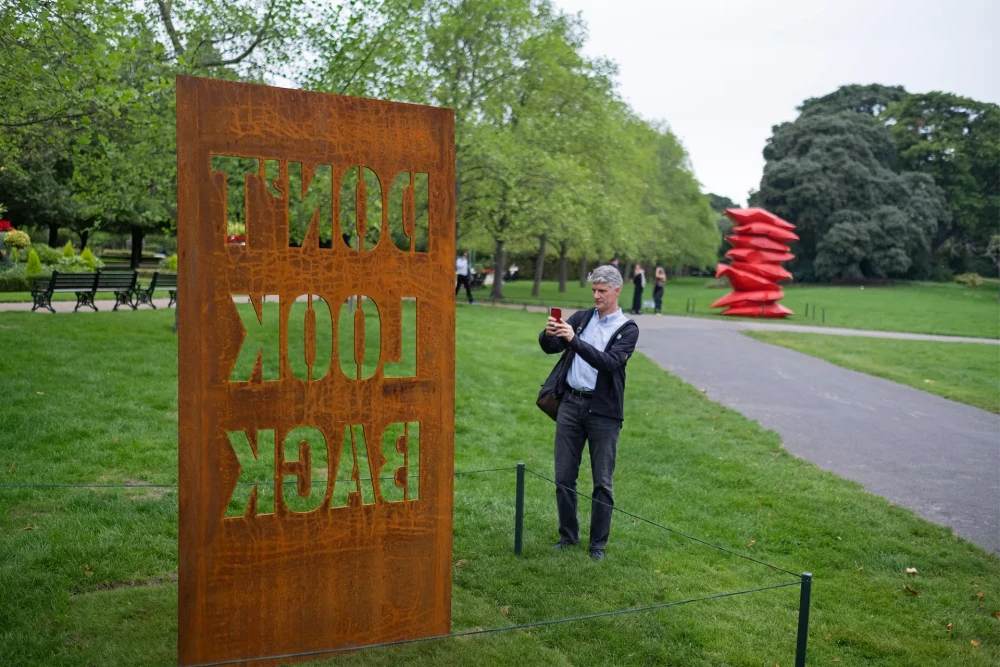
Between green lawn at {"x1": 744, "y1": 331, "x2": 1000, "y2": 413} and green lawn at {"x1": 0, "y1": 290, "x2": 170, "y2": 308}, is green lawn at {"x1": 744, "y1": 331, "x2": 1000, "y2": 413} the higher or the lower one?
the lower one

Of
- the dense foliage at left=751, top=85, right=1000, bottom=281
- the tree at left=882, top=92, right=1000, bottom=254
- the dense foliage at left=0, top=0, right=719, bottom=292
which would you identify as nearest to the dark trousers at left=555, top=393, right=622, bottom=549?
the dense foliage at left=0, top=0, right=719, bottom=292

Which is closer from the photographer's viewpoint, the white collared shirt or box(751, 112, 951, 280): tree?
the white collared shirt

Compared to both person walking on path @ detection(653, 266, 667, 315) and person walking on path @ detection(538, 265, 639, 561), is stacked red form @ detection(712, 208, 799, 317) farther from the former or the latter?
person walking on path @ detection(538, 265, 639, 561)

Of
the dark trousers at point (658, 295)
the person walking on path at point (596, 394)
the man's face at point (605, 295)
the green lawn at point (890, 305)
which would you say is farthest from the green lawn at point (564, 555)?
the green lawn at point (890, 305)

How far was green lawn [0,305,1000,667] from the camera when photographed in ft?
16.4

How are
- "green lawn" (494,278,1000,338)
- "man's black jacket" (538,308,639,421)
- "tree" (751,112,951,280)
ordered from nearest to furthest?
1. "man's black jacket" (538,308,639,421)
2. "green lawn" (494,278,1000,338)
3. "tree" (751,112,951,280)

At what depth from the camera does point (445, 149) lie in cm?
473

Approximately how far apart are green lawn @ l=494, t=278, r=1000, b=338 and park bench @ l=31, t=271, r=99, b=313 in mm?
16211

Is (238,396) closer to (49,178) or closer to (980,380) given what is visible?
(980,380)

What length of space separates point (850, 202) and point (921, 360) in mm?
41024

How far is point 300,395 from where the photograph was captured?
4504mm

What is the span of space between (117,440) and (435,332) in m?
5.22

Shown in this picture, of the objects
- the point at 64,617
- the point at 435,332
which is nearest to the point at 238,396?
the point at 435,332

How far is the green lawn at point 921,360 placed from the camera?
15.1 meters
